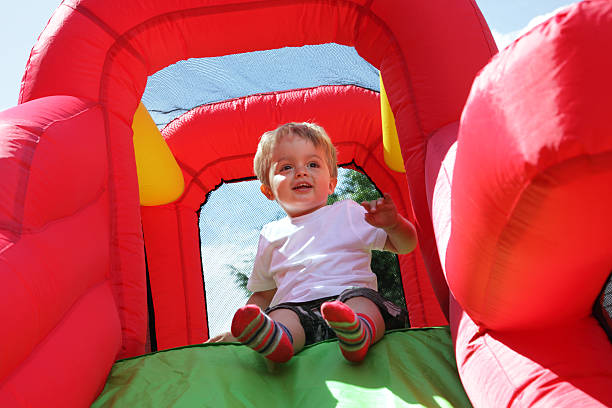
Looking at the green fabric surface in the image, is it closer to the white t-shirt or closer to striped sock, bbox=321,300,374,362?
striped sock, bbox=321,300,374,362

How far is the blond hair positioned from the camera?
1722 mm

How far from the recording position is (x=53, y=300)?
35.7 inches

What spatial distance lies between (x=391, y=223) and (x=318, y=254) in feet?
0.83

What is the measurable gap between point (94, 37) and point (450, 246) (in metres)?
1.18

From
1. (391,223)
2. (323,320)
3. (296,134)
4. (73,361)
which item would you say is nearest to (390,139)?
(296,134)

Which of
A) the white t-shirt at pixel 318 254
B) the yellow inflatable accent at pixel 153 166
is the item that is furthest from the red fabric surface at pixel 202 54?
the yellow inflatable accent at pixel 153 166

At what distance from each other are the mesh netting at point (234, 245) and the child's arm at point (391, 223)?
1.19 m

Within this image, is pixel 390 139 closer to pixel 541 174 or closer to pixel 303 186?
pixel 303 186

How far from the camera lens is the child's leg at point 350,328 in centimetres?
96

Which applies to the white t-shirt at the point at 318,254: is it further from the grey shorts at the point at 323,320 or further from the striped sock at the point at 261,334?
the striped sock at the point at 261,334

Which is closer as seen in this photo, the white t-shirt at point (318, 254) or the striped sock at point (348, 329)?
the striped sock at point (348, 329)

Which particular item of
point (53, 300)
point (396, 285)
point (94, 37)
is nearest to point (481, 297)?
point (53, 300)

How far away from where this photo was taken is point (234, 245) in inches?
102

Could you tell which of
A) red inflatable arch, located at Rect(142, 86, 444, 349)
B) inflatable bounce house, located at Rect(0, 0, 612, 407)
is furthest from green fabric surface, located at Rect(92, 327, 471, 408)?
red inflatable arch, located at Rect(142, 86, 444, 349)
